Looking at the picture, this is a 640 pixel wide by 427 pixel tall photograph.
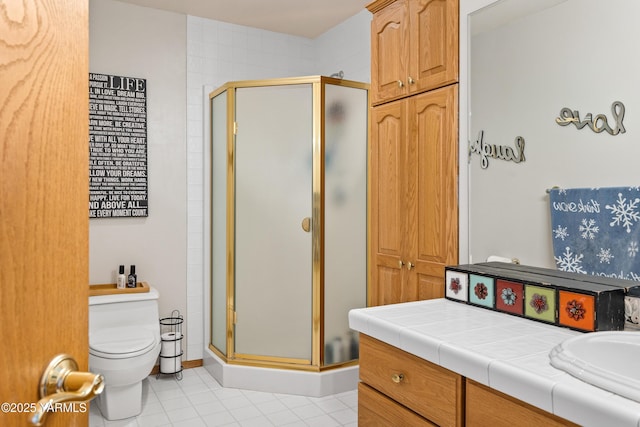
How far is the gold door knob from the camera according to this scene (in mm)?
547

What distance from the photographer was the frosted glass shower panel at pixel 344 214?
119 inches

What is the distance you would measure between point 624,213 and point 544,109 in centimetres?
45

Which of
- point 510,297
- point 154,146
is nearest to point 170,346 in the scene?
point 154,146

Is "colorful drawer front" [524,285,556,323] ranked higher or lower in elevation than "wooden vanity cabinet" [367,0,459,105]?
lower

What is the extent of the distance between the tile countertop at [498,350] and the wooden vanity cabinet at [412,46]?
3.18ft

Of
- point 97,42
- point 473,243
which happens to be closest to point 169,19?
point 97,42

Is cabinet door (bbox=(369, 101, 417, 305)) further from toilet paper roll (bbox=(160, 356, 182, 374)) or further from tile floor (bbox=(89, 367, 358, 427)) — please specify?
toilet paper roll (bbox=(160, 356, 182, 374))

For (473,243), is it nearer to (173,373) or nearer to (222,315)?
(222,315)

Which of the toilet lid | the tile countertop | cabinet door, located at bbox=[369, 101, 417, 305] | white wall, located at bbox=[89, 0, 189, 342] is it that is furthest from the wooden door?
white wall, located at bbox=[89, 0, 189, 342]

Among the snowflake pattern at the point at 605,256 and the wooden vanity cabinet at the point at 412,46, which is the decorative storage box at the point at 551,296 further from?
the wooden vanity cabinet at the point at 412,46

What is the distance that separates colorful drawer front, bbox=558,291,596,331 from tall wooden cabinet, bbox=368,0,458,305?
1.87 feet

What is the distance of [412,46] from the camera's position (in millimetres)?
2072

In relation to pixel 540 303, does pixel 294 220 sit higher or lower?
higher

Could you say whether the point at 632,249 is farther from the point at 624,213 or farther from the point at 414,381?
the point at 414,381
